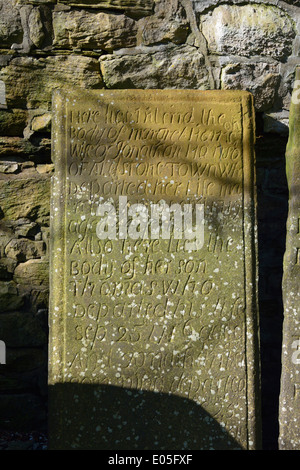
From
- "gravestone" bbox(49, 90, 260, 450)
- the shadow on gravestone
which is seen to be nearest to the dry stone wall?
"gravestone" bbox(49, 90, 260, 450)

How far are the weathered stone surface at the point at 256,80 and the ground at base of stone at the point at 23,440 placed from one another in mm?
2348

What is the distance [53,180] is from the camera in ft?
8.02

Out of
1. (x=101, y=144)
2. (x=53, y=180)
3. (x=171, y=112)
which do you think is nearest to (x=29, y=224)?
(x=53, y=180)

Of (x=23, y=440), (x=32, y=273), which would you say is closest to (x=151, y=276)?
(x=32, y=273)

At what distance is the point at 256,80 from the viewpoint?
9.53 feet

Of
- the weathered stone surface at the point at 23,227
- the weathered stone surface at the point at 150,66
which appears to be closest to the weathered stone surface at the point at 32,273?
the weathered stone surface at the point at 23,227

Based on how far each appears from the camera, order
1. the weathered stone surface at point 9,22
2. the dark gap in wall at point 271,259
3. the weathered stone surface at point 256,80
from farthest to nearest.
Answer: the dark gap in wall at point 271,259
the weathered stone surface at point 256,80
the weathered stone surface at point 9,22

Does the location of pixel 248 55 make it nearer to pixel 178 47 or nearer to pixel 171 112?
pixel 178 47

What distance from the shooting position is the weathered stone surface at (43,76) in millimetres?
2822

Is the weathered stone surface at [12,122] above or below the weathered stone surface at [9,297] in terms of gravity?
above

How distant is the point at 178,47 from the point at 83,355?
1866 millimetres

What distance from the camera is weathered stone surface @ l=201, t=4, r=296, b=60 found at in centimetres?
285

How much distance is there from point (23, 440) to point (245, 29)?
9.04 feet

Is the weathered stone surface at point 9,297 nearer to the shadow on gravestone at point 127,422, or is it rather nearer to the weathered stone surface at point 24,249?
the weathered stone surface at point 24,249
